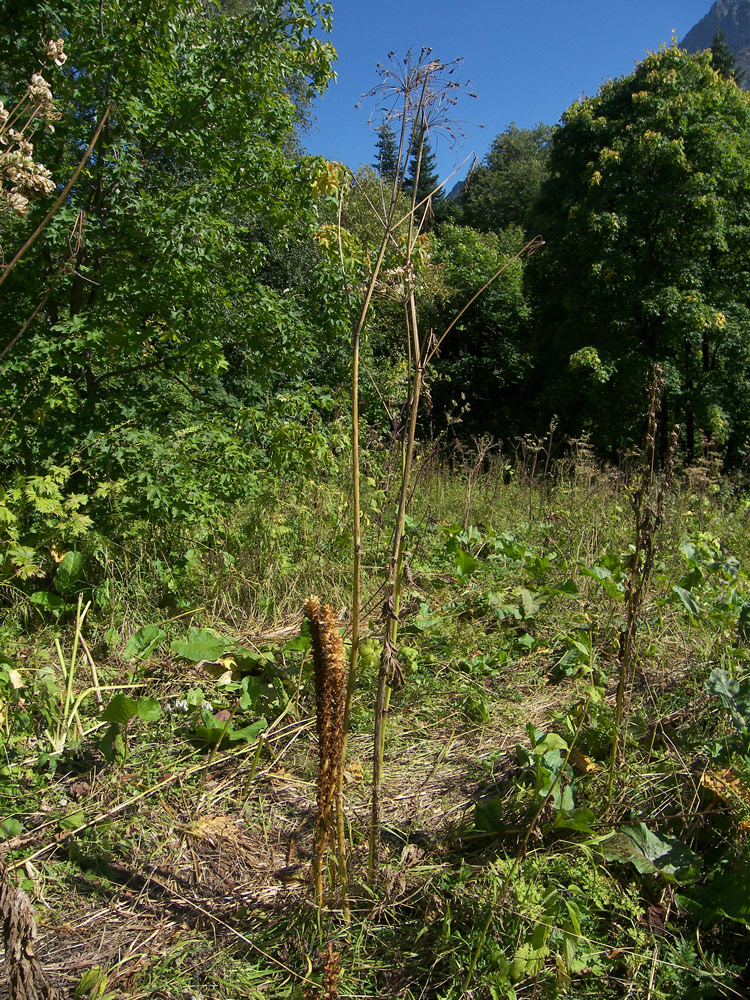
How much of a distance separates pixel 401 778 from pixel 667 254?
38.9 ft

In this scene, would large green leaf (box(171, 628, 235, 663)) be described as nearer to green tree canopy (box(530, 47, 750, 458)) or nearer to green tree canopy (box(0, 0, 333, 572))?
green tree canopy (box(0, 0, 333, 572))

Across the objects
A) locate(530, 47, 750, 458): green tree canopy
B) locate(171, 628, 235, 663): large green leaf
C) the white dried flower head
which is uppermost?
locate(530, 47, 750, 458): green tree canopy

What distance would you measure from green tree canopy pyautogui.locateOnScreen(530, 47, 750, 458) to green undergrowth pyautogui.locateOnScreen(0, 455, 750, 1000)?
29.8ft

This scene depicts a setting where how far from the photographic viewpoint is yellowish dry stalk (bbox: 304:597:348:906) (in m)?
1.50

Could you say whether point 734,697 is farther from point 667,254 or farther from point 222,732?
point 667,254

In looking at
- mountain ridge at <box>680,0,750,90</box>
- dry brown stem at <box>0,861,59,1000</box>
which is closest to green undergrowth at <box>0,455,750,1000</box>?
dry brown stem at <box>0,861,59,1000</box>

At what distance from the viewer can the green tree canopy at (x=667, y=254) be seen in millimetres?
11484

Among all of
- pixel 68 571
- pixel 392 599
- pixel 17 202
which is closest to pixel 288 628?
pixel 68 571

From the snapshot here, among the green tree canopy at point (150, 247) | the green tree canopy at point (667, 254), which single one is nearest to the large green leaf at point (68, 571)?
the green tree canopy at point (150, 247)

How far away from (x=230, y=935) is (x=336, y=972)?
0.39 m

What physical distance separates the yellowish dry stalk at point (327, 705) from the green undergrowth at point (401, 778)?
275 millimetres

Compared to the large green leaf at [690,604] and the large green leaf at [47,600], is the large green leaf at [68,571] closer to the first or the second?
the large green leaf at [47,600]

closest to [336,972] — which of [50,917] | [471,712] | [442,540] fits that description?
[50,917]

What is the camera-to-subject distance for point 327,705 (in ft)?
5.02
